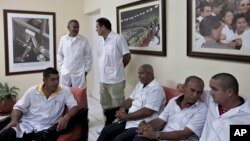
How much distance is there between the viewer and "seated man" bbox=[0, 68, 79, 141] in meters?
2.43

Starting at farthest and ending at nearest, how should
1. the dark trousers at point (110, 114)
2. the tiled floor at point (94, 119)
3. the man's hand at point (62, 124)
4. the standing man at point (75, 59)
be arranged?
1. the standing man at point (75, 59)
2. the tiled floor at point (94, 119)
3. the dark trousers at point (110, 114)
4. the man's hand at point (62, 124)

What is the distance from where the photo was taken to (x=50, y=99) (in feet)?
8.21

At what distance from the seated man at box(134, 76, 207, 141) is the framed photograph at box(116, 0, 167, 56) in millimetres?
1005

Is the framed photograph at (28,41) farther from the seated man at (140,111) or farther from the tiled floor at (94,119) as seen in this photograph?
the seated man at (140,111)

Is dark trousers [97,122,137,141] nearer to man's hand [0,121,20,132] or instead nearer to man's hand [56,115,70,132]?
man's hand [56,115,70,132]

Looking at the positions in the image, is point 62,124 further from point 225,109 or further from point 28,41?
Answer: point 28,41

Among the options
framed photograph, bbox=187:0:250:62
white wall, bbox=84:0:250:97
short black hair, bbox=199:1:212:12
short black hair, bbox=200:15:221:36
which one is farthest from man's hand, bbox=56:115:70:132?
short black hair, bbox=199:1:212:12

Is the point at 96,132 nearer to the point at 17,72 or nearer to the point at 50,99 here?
the point at 50,99

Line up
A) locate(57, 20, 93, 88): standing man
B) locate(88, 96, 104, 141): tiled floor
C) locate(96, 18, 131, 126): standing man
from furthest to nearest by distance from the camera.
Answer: locate(57, 20, 93, 88): standing man → locate(88, 96, 104, 141): tiled floor → locate(96, 18, 131, 126): standing man

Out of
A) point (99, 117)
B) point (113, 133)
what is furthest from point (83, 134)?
point (99, 117)

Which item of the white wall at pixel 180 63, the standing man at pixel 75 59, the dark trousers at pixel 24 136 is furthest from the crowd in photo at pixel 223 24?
the standing man at pixel 75 59

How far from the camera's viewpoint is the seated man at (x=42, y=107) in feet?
7.96

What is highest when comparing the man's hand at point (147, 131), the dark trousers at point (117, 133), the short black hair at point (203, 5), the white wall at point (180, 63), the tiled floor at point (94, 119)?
the short black hair at point (203, 5)

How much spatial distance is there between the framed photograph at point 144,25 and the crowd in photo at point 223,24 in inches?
22.7
